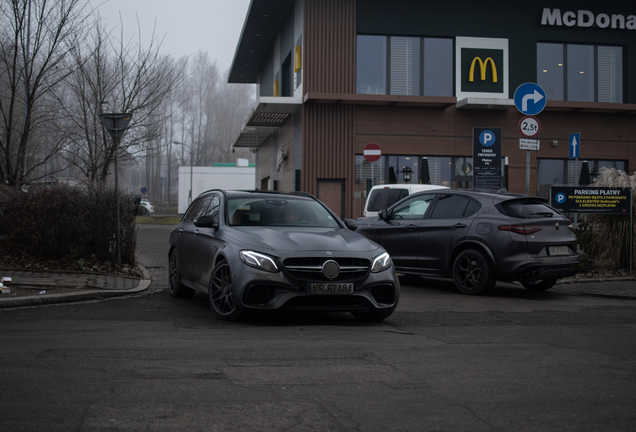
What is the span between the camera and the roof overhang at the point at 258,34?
27453 mm

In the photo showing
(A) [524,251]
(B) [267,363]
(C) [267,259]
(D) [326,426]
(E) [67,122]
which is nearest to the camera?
(D) [326,426]

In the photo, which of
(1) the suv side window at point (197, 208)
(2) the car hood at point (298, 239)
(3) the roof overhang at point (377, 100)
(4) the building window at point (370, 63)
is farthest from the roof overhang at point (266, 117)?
(2) the car hood at point (298, 239)

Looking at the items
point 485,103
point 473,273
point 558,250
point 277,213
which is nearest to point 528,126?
point 558,250

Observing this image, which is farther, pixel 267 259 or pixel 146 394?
pixel 267 259

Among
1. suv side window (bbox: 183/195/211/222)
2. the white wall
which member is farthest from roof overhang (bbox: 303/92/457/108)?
the white wall

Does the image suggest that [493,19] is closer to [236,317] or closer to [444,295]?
[444,295]

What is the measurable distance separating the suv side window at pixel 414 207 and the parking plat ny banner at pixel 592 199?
254cm

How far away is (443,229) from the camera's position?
10.7m

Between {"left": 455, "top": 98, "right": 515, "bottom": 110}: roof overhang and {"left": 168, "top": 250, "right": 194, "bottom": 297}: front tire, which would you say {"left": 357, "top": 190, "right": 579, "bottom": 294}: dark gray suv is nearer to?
{"left": 168, "top": 250, "right": 194, "bottom": 297}: front tire

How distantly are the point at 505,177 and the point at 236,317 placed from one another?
18.9 meters

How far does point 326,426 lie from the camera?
3.60 m

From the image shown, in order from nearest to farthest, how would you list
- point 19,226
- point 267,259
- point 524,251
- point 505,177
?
point 267,259 → point 524,251 → point 19,226 → point 505,177

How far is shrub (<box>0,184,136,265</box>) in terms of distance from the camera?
1167 centimetres

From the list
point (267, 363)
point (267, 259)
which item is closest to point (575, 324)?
point (267, 259)
